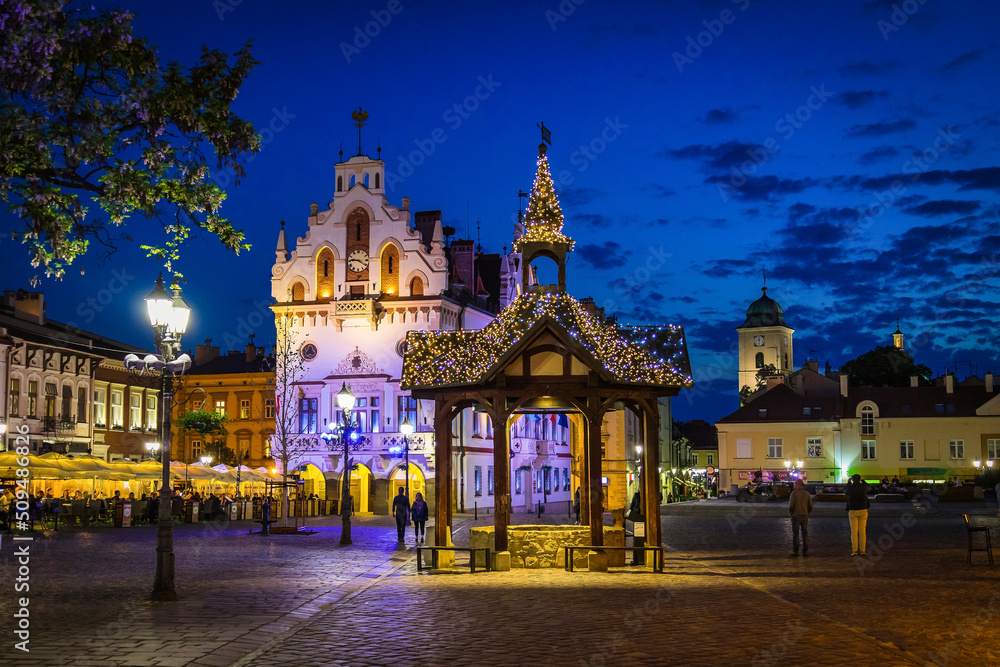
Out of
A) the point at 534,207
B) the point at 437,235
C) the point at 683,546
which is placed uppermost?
the point at 437,235

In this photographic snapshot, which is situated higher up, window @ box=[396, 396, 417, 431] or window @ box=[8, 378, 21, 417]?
window @ box=[8, 378, 21, 417]

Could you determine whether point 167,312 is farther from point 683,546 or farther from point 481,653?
point 683,546

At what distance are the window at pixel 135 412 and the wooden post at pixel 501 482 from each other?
2033 inches

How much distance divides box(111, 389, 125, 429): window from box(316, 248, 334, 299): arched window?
1855 cm

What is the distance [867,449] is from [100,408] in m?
58.8

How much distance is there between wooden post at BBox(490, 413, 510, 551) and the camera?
22000mm

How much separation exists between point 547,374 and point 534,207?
4041 mm

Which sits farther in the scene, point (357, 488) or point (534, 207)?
point (357, 488)

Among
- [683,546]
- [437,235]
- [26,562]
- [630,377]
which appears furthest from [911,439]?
[26,562]

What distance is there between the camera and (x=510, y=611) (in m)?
14.8

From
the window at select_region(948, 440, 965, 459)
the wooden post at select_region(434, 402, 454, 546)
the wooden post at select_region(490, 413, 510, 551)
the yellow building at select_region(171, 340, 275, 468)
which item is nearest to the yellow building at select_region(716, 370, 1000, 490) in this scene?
the window at select_region(948, 440, 965, 459)

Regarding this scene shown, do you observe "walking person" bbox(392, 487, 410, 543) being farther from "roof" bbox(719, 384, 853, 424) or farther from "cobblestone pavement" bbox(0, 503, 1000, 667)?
"roof" bbox(719, 384, 853, 424)

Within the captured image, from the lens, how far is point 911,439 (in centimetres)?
8462

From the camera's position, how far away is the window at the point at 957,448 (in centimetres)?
8312
